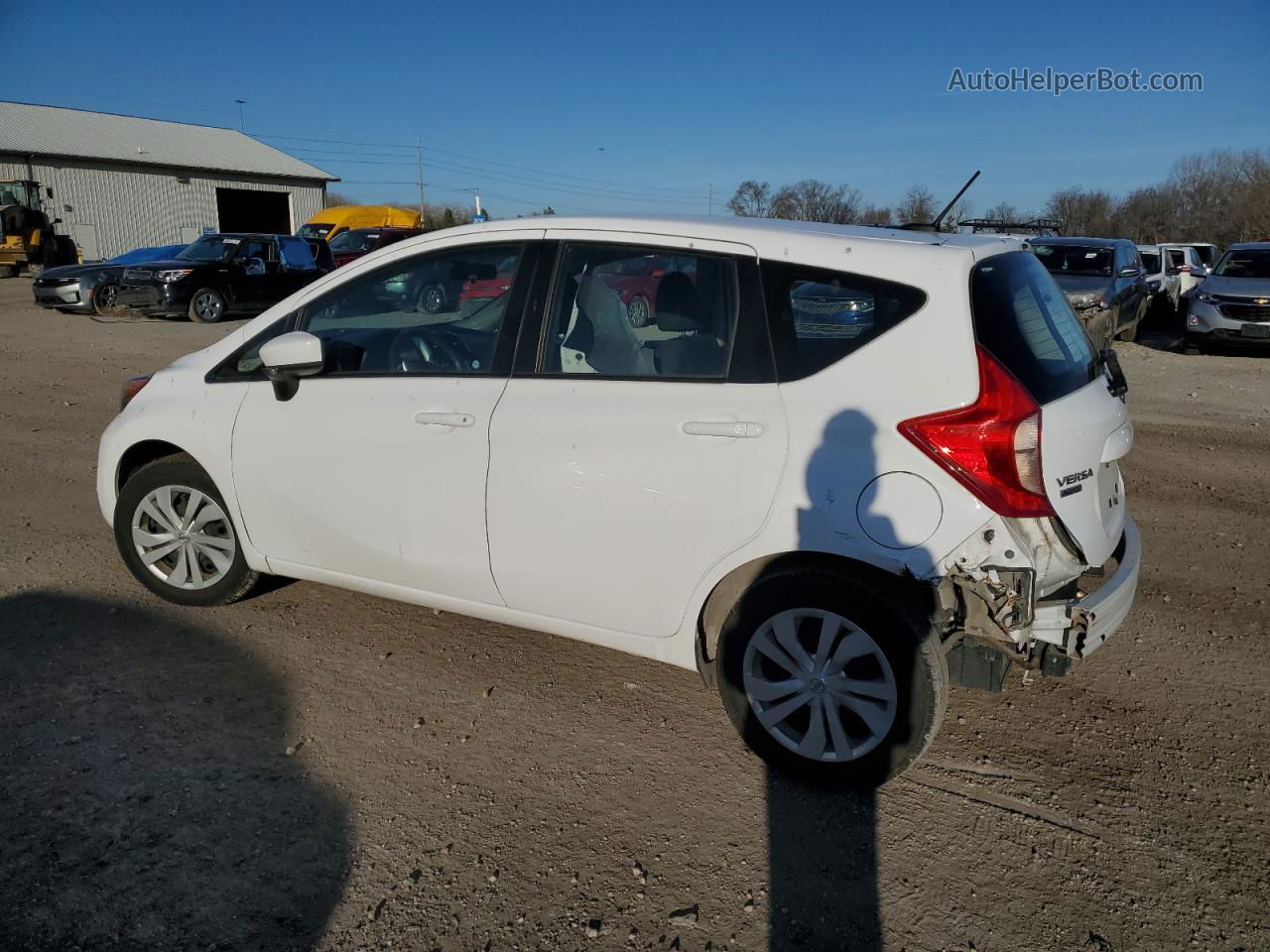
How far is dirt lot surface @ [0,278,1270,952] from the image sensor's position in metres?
2.66

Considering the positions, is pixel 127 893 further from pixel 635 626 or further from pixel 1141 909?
pixel 1141 909

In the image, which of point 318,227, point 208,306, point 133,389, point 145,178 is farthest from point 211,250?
point 145,178

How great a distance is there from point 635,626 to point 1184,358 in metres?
14.7

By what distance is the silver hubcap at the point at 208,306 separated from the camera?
1838cm

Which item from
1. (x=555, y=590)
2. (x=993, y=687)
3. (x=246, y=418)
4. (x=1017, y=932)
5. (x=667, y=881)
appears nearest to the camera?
(x=1017, y=932)

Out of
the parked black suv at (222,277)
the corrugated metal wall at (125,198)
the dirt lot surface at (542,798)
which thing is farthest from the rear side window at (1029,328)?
the corrugated metal wall at (125,198)

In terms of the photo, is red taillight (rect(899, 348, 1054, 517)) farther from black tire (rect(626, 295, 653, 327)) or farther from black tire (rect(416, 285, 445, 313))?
black tire (rect(416, 285, 445, 313))

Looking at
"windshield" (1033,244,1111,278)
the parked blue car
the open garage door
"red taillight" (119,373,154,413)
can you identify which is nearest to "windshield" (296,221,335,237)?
the parked blue car

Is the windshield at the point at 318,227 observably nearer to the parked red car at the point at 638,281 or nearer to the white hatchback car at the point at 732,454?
the white hatchback car at the point at 732,454

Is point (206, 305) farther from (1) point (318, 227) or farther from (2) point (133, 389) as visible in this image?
(2) point (133, 389)

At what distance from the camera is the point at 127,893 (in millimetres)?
2689

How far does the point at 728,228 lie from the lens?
3379 mm

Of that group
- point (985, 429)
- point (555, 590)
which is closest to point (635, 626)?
point (555, 590)

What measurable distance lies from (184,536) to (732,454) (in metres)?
2.83
